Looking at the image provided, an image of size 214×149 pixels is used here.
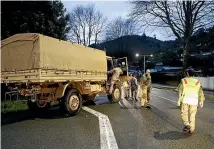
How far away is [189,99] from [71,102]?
16.9ft

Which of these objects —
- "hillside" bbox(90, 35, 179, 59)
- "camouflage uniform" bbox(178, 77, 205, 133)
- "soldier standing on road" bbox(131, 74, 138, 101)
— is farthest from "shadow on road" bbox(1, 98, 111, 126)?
"hillside" bbox(90, 35, 179, 59)

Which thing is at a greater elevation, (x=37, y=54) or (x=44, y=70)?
(x=37, y=54)

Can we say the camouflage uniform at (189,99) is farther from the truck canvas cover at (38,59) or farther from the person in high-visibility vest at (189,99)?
the truck canvas cover at (38,59)

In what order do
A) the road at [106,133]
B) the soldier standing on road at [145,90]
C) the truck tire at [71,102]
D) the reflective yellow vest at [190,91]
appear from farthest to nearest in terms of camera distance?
1. the soldier standing on road at [145,90]
2. the truck tire at [71,102]
3. the reflective yellow vest at [190,91]
4. the road at [106,133]

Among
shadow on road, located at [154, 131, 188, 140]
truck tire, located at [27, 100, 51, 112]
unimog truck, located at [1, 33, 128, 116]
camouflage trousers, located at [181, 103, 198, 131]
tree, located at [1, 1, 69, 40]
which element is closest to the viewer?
shadow on road, located at [154, 131, 188, 140]

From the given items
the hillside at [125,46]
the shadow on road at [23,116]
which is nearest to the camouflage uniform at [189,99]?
the shadow on road at [23,116]

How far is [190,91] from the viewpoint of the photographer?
9.40 m

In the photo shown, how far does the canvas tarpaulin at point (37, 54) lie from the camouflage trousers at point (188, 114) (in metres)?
5.02

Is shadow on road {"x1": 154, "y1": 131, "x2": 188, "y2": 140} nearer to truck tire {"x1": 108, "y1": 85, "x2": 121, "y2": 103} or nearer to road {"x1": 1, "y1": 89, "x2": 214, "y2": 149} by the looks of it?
road {"x1": 1, "y1": 89, "x2": 214, "y2": 149}

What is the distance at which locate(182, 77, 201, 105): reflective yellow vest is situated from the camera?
9.31 meters

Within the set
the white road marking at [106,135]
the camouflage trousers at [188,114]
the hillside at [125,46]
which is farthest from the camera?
the hillside at [125,46]

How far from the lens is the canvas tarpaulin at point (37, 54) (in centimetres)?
1205

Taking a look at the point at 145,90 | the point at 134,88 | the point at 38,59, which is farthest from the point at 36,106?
the point at 134,88

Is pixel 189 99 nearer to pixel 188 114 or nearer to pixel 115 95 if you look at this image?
pixel 188 114
